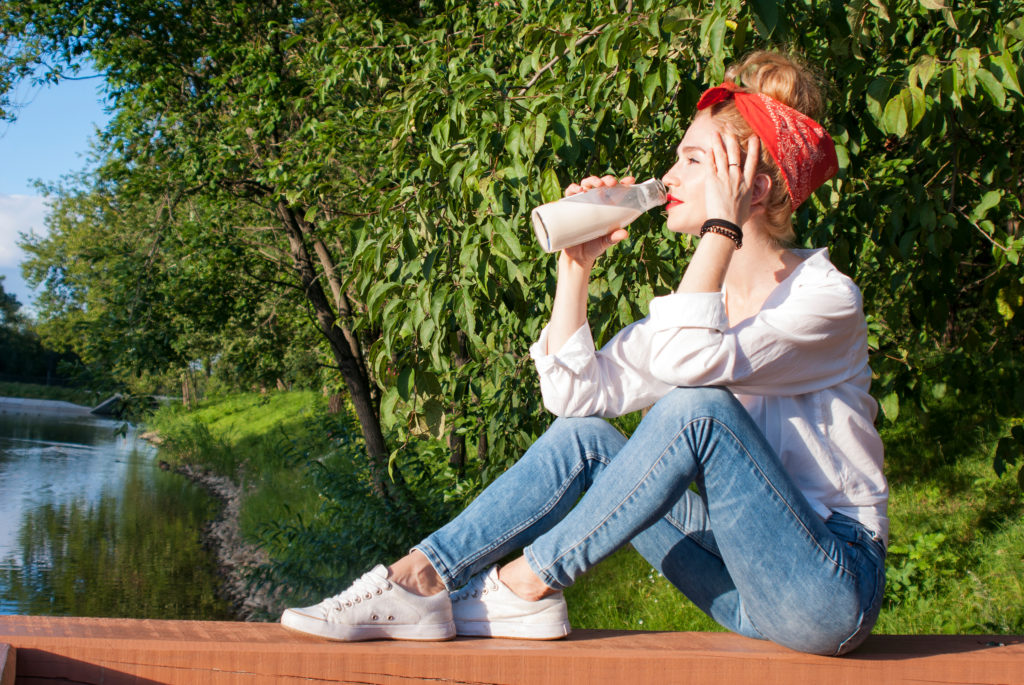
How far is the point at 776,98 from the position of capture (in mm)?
1581

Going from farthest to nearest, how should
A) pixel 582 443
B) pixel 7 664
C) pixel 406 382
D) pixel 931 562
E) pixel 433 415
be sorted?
pixel 931 562, pixel 433 415, pixel 406 382, pixel 582 443, pixel 7 664

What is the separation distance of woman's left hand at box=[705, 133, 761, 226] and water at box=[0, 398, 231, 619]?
18.8ft

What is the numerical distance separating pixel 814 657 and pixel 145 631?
A: 1056mm

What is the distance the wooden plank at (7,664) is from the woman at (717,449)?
40 centimetres

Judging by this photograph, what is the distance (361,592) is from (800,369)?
31.5 inches

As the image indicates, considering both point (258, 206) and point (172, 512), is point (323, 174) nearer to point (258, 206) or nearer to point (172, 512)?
point (258, 206)

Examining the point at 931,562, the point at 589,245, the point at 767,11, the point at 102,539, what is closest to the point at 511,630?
the point at 589,245

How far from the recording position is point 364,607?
57.2 inches

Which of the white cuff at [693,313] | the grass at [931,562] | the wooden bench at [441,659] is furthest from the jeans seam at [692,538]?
the grass at [931,562]

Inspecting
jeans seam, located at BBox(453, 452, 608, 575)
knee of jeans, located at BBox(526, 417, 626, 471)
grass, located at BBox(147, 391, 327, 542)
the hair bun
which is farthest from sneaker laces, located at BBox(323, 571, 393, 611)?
grass, located at BBox(147, 391, 327, 542)

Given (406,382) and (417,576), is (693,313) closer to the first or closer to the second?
(417,576)

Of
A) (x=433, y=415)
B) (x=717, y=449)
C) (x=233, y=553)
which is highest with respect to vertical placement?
(x=433, y=415)

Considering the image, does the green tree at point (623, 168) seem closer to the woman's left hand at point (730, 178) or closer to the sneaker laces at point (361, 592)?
the woman's left hand at point (730, 178)

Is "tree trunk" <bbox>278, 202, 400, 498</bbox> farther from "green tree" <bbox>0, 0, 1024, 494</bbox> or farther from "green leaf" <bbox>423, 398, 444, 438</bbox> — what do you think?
"green leaf" <bbox>423, 398, 444, 438</bbox>
